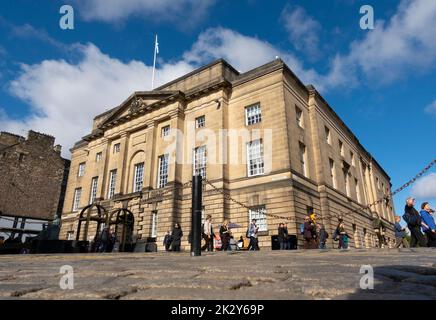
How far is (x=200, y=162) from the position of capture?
80.2 ft

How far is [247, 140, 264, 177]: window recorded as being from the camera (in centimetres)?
2197

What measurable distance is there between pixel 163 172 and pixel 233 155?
690 centimetres

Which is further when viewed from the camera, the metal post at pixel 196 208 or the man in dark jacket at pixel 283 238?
the man in dark jacket at pixel 283 238

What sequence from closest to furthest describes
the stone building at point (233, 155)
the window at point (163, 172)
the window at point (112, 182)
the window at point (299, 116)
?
the stone building at point (233, 155) → the window at point (299, 116) → the window at point (163, 172) → the window at point (112, 182)

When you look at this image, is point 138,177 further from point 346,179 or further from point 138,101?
point 346,179

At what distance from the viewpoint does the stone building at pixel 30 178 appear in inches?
1473

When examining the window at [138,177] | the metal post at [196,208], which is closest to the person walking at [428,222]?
the metal post at [196,208]

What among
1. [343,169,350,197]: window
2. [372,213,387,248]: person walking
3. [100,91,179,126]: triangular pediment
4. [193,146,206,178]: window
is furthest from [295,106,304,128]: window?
[372,213,387,248]: person walking

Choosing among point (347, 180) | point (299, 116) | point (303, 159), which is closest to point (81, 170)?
point (299, 116)

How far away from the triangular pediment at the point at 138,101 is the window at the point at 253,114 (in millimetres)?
7266

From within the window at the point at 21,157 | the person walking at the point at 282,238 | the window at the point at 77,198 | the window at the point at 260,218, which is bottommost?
the person walking at the point at 282,238

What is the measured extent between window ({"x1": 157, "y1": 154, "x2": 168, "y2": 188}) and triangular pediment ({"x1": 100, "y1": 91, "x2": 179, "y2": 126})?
18.4 ft

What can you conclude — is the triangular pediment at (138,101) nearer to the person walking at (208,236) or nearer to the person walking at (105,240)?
the person walking at (105,240)
